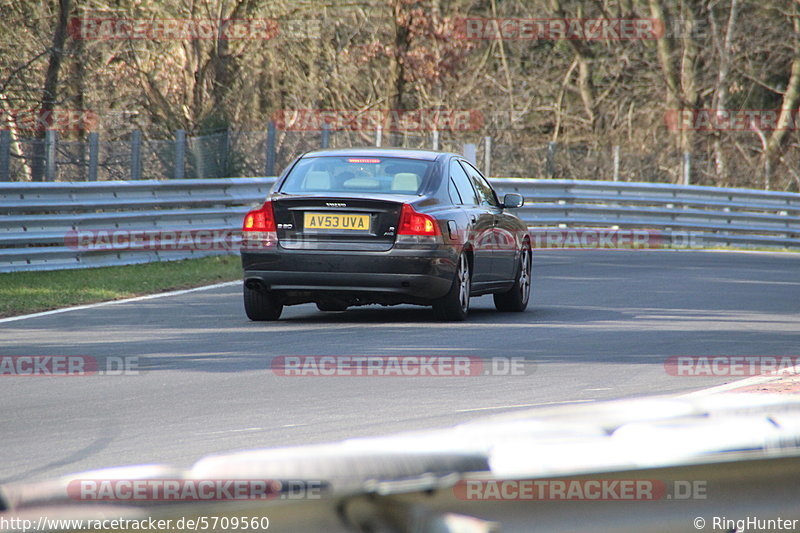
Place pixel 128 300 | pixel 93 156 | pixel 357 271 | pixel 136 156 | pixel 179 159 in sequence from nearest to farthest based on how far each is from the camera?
pixel 357 271 → pixel 128 300 → pixel 93 156 → pixel 136 156 → pixel 179 159

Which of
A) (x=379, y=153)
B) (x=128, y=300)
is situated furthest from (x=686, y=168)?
(x=379, y=153)

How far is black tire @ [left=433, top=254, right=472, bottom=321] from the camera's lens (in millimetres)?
11143

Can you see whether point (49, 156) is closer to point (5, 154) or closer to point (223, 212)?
point (5, 154)

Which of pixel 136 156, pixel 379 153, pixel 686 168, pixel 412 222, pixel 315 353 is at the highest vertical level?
pixel 379 153

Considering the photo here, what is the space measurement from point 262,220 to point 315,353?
6.48ft

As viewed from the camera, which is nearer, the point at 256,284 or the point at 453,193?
the point at 256,284

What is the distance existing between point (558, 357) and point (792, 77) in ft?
92.4

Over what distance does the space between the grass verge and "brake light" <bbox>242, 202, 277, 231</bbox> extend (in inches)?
Result: 94.5

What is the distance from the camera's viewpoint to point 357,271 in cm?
1062

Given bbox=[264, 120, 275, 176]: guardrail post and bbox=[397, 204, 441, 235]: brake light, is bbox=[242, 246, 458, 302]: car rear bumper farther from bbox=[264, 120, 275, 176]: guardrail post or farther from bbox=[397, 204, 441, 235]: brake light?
bbox=[264, 120, 275, 176]: guardrail post

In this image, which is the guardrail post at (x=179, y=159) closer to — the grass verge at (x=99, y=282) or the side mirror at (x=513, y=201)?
the grass verge at (x=99, y=282)

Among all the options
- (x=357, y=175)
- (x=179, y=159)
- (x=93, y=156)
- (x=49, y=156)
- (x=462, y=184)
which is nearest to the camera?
(x=357, y=175)

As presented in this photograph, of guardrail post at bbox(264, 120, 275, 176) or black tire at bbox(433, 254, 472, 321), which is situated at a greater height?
guardrail post at bbox(264, 120, 275, 176)

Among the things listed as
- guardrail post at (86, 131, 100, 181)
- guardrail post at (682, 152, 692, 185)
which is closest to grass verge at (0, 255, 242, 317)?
guardrail post at (86, 131, 100, 181)
